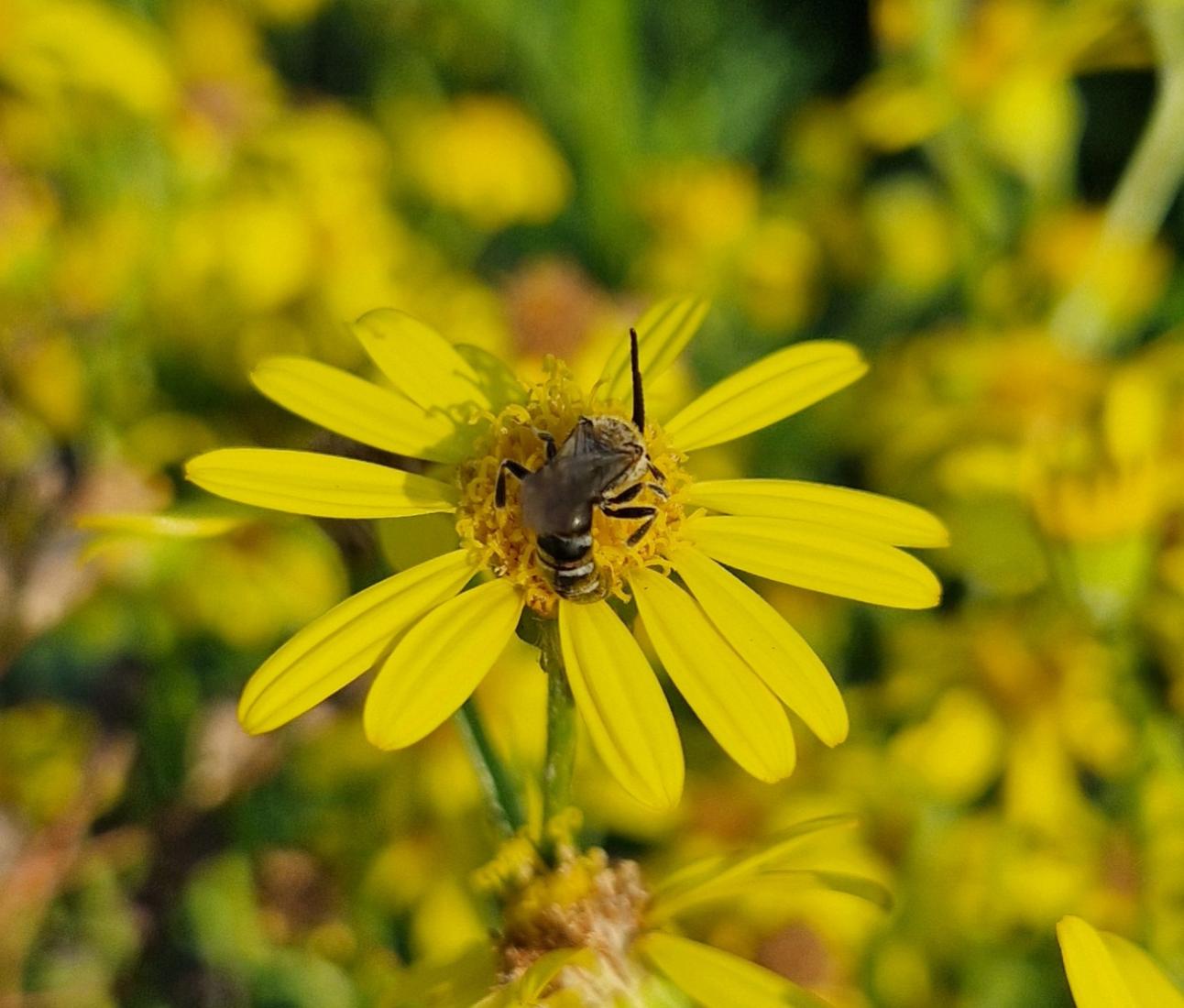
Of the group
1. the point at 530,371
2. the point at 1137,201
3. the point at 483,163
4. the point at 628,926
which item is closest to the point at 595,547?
the point at 628,926

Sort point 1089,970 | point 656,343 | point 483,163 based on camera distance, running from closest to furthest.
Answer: point 1089,970 < point 656,343 < point 483,163

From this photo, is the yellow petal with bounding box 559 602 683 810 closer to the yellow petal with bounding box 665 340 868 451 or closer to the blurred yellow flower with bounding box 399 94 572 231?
the yellow petal with bounding box 665 340 868 451

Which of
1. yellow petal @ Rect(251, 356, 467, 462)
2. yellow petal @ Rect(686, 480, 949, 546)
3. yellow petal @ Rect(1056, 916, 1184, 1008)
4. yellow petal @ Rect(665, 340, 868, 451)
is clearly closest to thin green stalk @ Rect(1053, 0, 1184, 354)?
yellow petal @ Rect(665, 340, 868, 451)

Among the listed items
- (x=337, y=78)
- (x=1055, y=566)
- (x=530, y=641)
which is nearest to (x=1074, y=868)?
(x=1055, y=566)

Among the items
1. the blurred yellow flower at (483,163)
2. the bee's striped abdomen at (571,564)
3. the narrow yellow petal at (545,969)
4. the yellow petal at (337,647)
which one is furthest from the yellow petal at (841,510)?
the blurred yellow flower at (483,163)

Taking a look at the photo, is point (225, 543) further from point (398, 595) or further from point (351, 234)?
point (398, 595)

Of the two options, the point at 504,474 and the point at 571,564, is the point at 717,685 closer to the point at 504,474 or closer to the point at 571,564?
the point at 571,564
